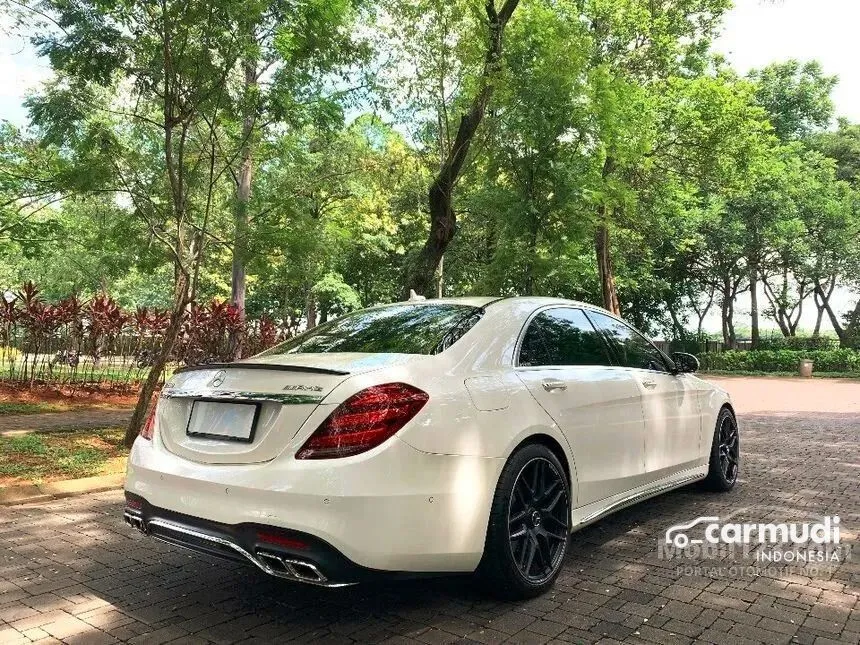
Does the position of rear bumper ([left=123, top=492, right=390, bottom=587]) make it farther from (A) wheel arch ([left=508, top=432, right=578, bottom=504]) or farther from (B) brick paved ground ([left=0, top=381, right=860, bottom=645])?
(A) wheel arch ([left=508, top=432, right=578, bottom=504])

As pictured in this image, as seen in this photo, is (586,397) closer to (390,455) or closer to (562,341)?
(562,341)

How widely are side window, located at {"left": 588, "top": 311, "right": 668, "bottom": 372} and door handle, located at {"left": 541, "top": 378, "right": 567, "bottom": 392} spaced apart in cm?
101

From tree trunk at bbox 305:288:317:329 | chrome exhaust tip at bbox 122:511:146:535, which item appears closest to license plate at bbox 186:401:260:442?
chrome exhaust tip at bbox 122:511:146:535

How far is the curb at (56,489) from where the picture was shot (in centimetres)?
530

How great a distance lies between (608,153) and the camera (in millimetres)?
14367

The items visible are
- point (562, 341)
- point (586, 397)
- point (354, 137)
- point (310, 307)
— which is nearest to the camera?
point (586, 397)

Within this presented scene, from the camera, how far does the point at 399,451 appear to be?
2.82 m

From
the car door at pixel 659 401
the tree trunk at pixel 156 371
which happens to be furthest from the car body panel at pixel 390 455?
the tree trunk at pixel 156 371

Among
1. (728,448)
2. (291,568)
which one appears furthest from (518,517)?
(728,448)

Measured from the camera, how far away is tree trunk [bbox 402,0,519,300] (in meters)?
10.7

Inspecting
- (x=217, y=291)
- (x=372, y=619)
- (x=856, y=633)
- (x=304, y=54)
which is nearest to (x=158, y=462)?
(x=372, y=619)

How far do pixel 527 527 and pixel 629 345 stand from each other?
1997 millimetres

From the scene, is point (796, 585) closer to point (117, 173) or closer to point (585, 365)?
point (585, 365)

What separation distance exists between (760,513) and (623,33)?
16793 mm
